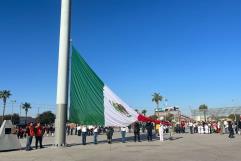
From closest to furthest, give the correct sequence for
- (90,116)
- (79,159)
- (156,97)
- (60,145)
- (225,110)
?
1. (79,159)
2. (60,145)
3. (90,116)
4. (225,110)
5. (156,97)

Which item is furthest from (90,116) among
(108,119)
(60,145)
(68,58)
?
(68,58)

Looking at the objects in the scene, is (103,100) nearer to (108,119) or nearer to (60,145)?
(108,119)

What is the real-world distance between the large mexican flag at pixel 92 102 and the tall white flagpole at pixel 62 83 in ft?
2.72

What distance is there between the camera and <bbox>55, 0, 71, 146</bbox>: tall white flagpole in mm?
20109

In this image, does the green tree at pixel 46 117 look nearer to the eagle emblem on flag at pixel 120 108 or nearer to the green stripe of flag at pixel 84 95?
the green stripe of flag at pixel 84 95

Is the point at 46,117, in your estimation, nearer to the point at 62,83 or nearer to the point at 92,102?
the point at 92,102

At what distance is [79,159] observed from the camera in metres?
13.6

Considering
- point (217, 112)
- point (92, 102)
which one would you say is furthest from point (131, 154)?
point (217, 112)

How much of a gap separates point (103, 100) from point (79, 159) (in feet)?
27.4

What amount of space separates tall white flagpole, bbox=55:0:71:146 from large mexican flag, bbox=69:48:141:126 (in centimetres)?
83

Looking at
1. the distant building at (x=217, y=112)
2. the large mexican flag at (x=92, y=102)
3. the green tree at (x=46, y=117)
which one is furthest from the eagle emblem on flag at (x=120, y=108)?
the green tree at (x=46, y=117)

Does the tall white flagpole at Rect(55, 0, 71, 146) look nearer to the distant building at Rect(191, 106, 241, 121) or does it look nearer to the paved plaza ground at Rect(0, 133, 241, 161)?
the paved plaza ground at Rect(0, 133, 241, 161)

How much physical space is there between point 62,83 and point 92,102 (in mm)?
2438

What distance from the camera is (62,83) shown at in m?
20.4
